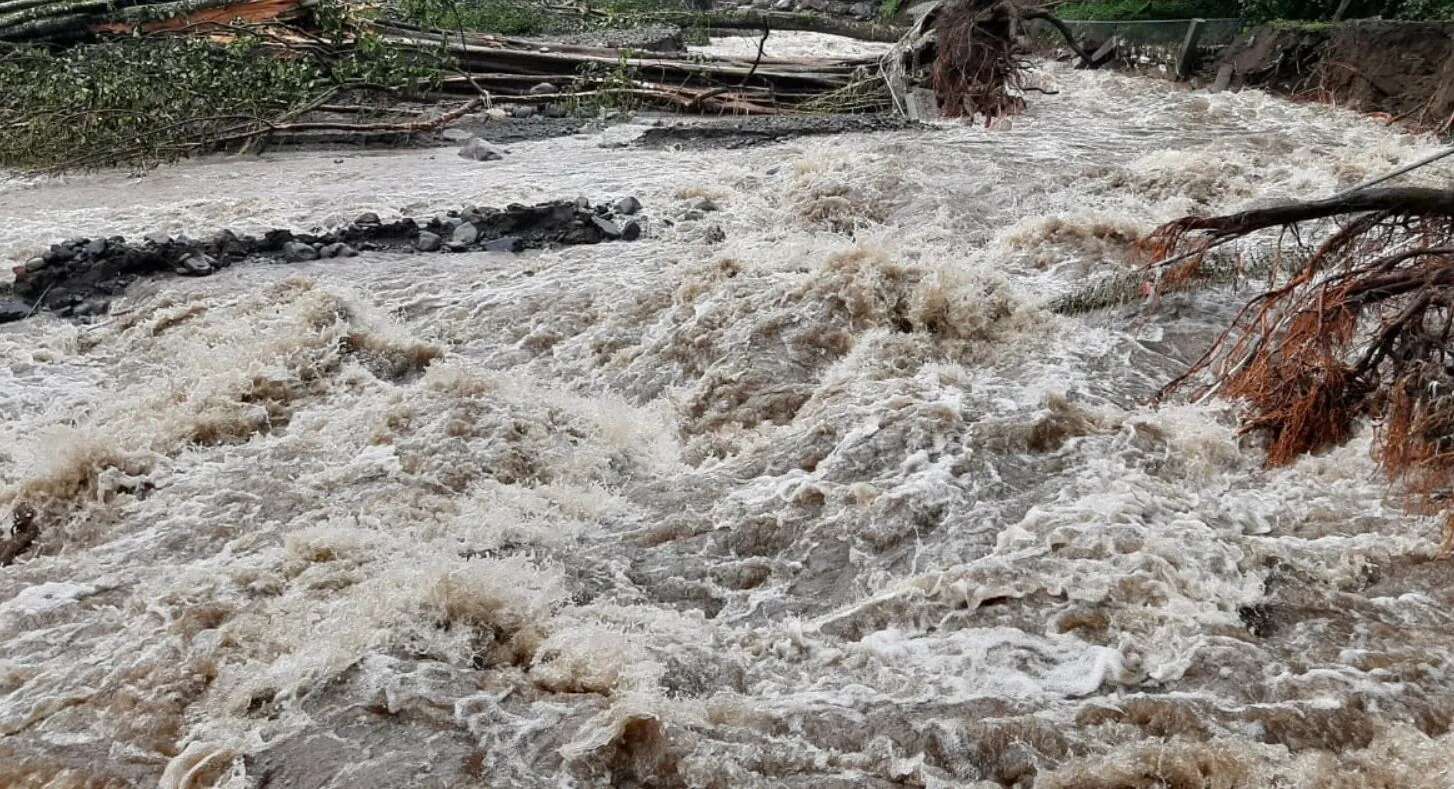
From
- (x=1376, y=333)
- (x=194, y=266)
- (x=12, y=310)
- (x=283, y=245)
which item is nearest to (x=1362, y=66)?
(x=1376, y=333)

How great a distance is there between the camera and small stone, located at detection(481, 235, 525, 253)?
7949 millimetres

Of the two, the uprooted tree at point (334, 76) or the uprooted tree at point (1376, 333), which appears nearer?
the uprooted tree at point (1376, 333)

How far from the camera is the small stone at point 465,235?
8.09m

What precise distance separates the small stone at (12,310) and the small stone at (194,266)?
41.1 inches

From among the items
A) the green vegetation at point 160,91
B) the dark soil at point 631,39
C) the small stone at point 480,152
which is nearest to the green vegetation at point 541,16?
the dark soil at point 631,39

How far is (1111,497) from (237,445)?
435 centimetres

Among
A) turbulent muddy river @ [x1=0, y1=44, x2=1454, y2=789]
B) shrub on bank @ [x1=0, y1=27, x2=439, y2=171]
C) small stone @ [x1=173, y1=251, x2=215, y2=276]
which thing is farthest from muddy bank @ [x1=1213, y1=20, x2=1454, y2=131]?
shrub on bank @ [x1=0, y1=27, x2=439, y2=171]

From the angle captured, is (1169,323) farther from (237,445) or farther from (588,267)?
(237,445)

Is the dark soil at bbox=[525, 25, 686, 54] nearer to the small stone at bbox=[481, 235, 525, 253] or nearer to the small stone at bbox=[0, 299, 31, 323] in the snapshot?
the small stone at bbox=[481, 235, 525, 253]

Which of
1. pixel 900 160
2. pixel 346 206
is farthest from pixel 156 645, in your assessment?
pixel 900 160

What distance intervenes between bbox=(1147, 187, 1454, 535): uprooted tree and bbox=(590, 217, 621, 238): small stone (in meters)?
5.21

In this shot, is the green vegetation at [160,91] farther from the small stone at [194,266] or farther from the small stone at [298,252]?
the small stone at [298,252]

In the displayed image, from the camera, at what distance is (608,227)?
817cm

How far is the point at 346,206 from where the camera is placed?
9094 mm
